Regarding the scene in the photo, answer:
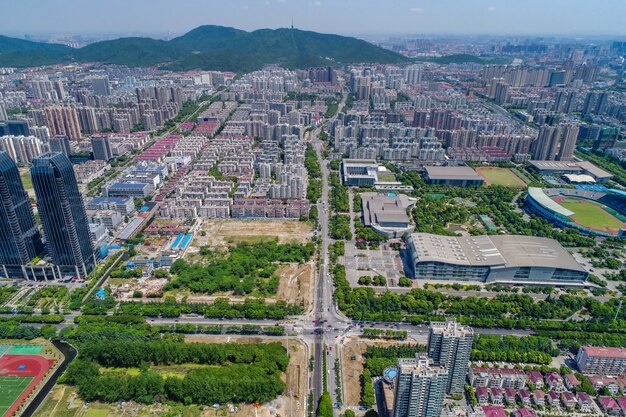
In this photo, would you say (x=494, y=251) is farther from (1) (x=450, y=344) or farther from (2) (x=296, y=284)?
(2) (x=296, y=284)

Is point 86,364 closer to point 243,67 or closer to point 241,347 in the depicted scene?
point 241,347

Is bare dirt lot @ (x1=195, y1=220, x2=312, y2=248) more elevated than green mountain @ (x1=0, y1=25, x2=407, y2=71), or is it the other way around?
green mountain @ (x1=0, y1=25, x2=407, y2=71)

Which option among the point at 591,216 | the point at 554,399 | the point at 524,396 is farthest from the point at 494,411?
the point at 591,216

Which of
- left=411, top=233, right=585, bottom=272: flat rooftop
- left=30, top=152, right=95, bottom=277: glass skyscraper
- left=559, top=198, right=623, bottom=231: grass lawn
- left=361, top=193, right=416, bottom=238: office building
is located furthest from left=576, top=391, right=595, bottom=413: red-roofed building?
left=30, top=152, right=95, bottom=277: glass skyscraper

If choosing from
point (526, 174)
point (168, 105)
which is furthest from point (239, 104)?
point (526, 174)

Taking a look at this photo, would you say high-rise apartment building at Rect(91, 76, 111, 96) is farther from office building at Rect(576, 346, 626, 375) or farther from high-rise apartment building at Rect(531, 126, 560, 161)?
office building at Rect(576, 346, 626, 375)

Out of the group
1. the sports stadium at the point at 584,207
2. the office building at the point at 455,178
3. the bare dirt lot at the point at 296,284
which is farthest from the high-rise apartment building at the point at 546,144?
the bare dirt lot at the point at 296,284
